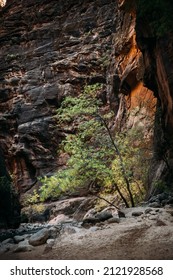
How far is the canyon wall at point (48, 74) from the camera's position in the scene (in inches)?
1322

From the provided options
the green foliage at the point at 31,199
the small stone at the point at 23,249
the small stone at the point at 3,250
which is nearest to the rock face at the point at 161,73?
the small stone at the point at 23,249

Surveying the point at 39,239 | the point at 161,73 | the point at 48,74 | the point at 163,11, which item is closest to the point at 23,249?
the point at 39,239

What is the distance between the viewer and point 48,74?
121 ft

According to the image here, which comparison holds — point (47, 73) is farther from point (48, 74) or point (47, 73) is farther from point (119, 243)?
point (119, 243)

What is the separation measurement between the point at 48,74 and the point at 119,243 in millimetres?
33282

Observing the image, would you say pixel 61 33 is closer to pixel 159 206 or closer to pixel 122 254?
pixel 159 206

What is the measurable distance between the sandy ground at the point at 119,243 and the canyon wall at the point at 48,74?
22.6 metres

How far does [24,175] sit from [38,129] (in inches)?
219

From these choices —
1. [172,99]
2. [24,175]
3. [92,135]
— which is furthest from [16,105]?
[172,99]

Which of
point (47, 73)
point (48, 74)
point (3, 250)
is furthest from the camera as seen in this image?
point (47, 73)

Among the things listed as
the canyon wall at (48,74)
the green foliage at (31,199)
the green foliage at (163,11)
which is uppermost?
the canyon wall at (48,74)

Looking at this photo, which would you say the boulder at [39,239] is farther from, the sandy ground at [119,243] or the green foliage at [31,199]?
the green foliage at [31,199]

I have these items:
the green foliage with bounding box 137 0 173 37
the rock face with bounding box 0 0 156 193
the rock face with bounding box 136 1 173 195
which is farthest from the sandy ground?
the rock face with bounding box 0 0 156 193

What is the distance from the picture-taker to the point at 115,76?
27.2 meters
